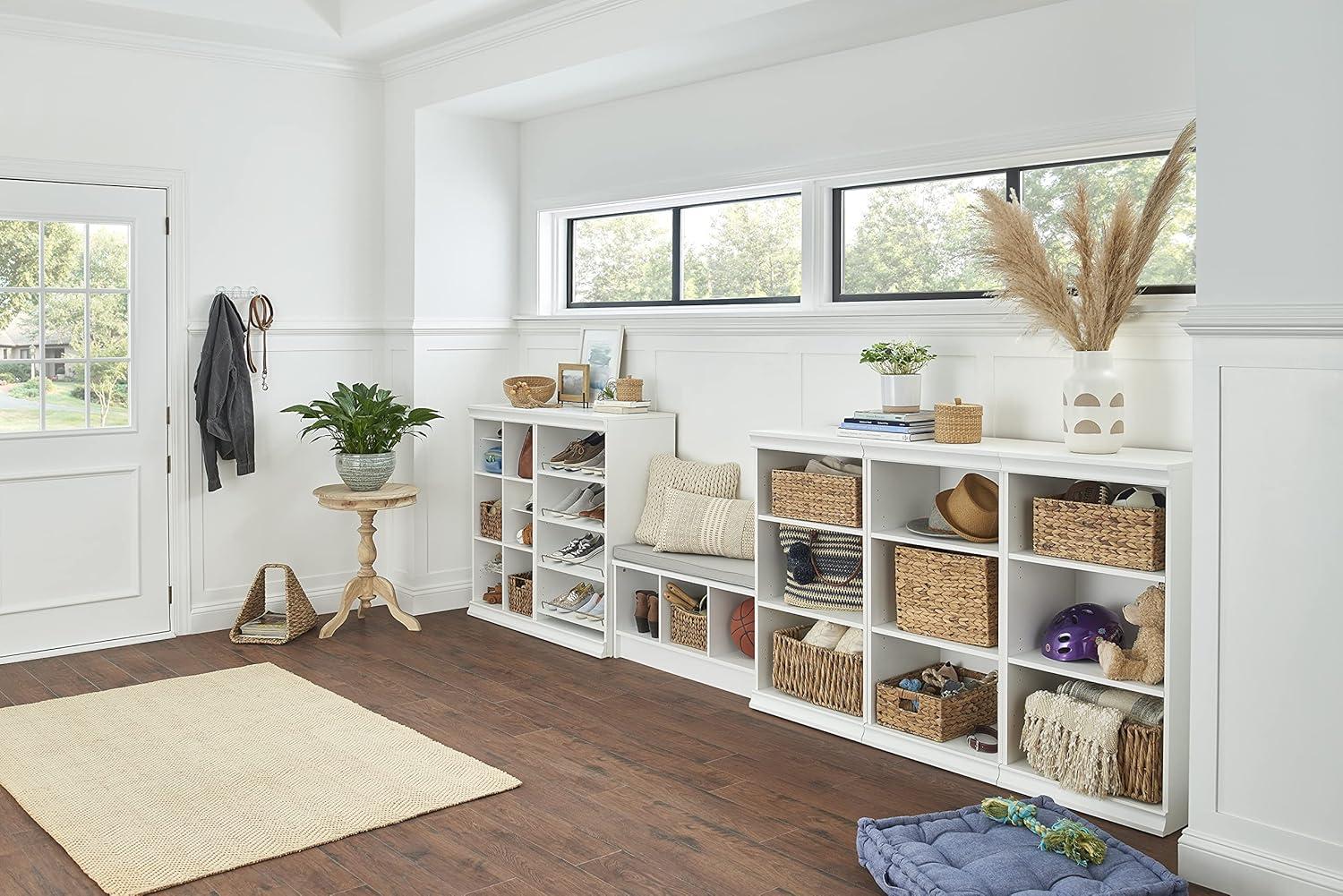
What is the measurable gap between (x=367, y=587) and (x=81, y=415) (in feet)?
4.60

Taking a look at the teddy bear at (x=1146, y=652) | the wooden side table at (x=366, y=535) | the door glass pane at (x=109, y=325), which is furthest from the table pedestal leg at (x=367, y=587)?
the teddy bear at (x=1146, y=652)

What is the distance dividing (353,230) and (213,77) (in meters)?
0.92

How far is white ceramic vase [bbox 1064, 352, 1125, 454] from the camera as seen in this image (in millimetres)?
3471

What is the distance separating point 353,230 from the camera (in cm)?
587

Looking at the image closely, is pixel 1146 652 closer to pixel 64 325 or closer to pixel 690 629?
pixel 690 629

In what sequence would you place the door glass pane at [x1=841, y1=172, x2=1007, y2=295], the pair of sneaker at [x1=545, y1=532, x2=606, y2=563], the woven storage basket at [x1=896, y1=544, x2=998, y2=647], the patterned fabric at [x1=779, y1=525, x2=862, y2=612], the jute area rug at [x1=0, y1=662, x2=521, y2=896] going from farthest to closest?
1. the pair of sneaker at [x1=545, y1=532, x2=606, y2=563]
2. the door glass pane at [x1=841, y1=172, x2=1007, y2=295]
3. the patterned fabric at [x1=779, y1=525, x2=862, y2=612]
4. the woven storage basket at [x1=896, y1=544, x2=998, y2=647]
5. the jute area rug at [x1=0, y1=662, x2=521, y2=896]

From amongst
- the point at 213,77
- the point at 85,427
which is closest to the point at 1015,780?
the point at 85,427

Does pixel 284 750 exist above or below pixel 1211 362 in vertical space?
below

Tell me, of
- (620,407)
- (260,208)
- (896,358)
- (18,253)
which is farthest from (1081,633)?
(18,253)

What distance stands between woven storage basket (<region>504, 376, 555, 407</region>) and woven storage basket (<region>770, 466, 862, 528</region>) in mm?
1640

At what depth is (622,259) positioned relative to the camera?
18.8ft

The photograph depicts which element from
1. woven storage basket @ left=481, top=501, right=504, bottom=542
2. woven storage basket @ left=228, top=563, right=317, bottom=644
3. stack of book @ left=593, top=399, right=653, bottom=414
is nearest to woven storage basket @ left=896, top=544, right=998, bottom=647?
stack of book @ left=593, top=399, right=653, bottom=414

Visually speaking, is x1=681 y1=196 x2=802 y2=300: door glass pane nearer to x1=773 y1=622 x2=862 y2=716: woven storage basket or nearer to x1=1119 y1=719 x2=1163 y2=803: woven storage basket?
x1=773 y1=622 x2=862 y2=716: woven storage basket

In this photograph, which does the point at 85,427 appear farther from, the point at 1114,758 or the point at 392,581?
the point at 1114,758
